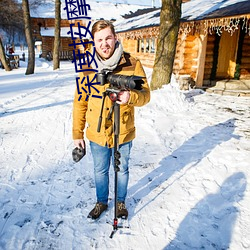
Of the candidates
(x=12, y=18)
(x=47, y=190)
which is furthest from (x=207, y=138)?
(x=12, y=18)

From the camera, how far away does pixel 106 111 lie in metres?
2.00

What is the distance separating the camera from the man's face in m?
0.19

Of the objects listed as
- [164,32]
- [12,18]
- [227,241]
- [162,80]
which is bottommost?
[227,241]

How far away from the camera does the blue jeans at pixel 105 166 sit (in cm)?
217

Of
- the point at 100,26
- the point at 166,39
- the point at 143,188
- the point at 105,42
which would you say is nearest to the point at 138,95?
the point at 105,42

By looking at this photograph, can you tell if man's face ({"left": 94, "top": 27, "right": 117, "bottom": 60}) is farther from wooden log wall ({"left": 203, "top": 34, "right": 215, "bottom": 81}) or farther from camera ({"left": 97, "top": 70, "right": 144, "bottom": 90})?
wooden log wall ({"left": 203, "top": 34, "right": 215, "bottom": 81})

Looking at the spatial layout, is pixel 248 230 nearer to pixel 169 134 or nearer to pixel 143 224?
pixel 143 224

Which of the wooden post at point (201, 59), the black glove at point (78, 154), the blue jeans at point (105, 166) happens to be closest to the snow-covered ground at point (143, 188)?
the blue jeans at point (105, 166)

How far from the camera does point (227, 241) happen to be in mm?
2172

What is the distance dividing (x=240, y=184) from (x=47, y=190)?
262 centimetres

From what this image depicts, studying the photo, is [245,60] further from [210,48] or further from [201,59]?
[201,59]

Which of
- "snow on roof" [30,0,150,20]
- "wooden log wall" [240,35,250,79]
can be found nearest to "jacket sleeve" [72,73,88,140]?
"wooden log wall" [240,35,250,79]

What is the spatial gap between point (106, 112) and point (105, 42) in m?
0.60

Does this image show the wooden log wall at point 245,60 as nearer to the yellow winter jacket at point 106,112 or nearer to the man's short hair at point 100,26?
the yellow winter jacket at point 106,112
